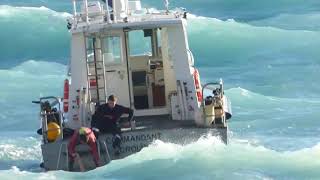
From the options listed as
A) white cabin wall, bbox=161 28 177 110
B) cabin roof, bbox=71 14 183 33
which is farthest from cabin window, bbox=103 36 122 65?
white cabin wall, bbox=161 28 177 110

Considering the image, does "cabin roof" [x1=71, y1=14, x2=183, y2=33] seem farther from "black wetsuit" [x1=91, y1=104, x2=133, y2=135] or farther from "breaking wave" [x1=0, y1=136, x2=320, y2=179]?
"breaking wave" [x1=0, y1=136, x2=320, y2=179]

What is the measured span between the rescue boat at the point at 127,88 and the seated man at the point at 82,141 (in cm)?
14

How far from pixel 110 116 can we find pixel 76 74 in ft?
4.08

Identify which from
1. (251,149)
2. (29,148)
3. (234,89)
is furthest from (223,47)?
(251,149)

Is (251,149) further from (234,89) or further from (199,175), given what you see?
(234,89)

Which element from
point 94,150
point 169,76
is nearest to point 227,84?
point 169,76

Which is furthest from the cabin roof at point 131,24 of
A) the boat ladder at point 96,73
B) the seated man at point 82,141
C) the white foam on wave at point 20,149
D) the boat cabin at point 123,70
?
the white foam on wave at point 20,149

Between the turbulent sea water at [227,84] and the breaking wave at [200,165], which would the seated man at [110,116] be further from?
the turbulent sea water at [227,84]

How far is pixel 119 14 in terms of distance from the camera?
66.9ft

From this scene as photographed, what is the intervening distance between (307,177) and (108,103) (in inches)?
146

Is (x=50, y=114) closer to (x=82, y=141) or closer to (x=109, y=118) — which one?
(x=109, y=118)

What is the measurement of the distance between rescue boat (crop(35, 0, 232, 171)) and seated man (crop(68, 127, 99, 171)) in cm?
14

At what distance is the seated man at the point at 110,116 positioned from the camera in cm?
1952

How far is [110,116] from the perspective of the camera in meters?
19.5
